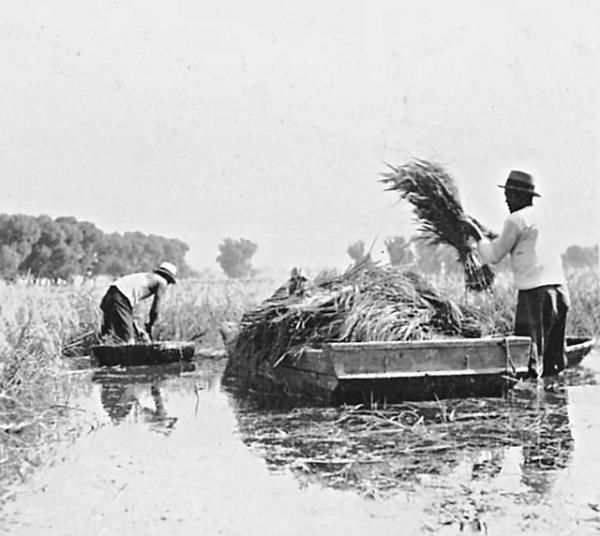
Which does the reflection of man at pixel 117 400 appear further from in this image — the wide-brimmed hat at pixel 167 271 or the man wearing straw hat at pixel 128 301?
the wide-brimmed hat at pixel 167 271

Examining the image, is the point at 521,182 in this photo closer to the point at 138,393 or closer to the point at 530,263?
the point at 530,263

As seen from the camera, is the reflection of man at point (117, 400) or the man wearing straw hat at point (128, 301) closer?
the reflection of man at point (117, 400)

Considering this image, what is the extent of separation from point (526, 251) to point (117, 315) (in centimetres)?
473

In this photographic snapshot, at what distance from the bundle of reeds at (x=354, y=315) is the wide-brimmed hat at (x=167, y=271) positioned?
9.03 feet

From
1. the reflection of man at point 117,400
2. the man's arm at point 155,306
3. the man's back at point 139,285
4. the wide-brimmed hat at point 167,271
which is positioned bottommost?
the reflection of man at point 117,400

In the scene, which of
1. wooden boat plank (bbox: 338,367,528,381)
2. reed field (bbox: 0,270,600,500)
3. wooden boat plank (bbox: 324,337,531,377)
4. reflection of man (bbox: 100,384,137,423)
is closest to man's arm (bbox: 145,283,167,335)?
reed field (bbox: 0,270,600,500)

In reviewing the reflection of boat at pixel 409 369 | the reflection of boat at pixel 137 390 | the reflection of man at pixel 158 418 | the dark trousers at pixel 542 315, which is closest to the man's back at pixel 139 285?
the reflection of boat at pixel 137 390

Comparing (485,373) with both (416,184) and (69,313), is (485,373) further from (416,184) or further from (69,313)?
(69,313)

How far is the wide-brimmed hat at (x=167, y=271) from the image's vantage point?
10.6 metres

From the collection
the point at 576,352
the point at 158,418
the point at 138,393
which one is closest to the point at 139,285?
the point at 138,393

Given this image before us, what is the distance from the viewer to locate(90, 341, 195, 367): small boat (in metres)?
9.48

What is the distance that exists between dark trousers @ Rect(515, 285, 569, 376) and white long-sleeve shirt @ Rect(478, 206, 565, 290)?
2.6 inches

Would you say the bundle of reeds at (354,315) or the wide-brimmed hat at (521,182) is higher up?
the wide-brimmed hat at (521,182)

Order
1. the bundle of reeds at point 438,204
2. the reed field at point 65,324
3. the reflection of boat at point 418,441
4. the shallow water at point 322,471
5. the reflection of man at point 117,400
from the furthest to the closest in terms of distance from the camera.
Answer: the bundle of reeds at point 438,204 → the reflection of man at point 117,400 → the reed field at point 65,324 → the reflection of boat at point 418,441 → the shallow water at point 322,471
